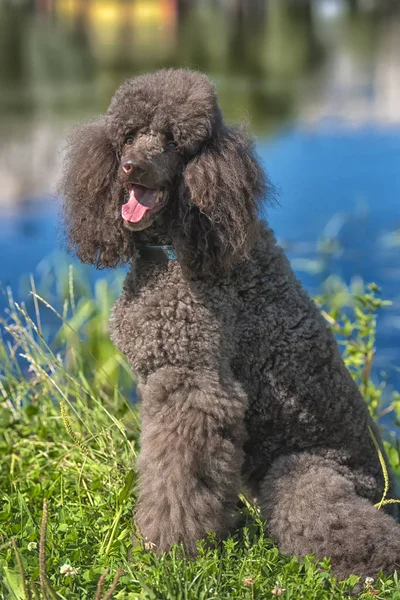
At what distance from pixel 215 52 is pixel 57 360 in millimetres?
12947

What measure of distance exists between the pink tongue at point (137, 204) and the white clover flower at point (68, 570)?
3.74 feet

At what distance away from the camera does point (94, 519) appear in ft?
10.1

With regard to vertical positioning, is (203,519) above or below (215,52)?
below

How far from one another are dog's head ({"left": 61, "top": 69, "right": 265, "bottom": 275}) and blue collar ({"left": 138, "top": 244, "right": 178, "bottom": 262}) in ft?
0.10

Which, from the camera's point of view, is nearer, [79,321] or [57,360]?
[57,360]

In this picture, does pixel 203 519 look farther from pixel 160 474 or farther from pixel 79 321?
pixel 79 321

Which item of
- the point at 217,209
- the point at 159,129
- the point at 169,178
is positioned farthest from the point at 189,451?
the point at 159,129

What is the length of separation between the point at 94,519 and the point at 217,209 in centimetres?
132

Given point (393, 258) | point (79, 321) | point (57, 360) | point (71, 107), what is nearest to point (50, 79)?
point (71, 107)

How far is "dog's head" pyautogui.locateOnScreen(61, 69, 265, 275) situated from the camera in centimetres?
262

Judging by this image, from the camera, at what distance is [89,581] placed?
2.61 m

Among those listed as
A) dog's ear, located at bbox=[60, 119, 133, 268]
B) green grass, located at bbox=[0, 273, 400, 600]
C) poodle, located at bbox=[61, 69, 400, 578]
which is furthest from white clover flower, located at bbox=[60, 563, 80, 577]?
dog's ear, located at bbox=[60, 119, 133, 268]

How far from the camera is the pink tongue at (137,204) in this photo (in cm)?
260

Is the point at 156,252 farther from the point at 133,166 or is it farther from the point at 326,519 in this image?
the point at 326,519
